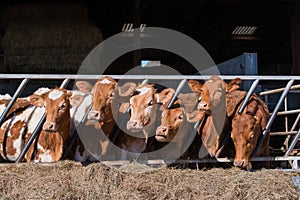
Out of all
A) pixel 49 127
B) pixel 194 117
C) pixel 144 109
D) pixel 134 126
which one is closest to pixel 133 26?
pixel 194 117

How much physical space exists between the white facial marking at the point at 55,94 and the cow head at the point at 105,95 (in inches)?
13.1

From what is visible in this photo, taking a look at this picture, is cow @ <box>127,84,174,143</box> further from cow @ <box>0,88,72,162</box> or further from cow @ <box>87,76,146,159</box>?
cow @ <box>0,88,72,162</box>

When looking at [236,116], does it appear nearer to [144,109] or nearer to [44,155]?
[144,109]

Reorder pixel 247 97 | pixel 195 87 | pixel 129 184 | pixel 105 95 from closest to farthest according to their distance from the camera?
pixel 129 184 → pixel 105 95 → pixel 247 97 → pixel 195 87

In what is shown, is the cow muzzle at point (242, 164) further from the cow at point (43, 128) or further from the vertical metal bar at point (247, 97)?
the cow at point (43, 128)

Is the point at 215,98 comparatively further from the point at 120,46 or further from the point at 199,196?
the point at 120,46

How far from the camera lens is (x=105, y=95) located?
5.31m

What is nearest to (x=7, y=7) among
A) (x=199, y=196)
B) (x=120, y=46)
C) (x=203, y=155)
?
(x=120, y=46)

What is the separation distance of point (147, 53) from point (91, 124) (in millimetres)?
8754

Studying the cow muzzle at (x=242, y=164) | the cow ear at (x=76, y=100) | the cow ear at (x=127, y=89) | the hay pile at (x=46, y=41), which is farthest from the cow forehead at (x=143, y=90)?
the hay pile at (x=46, y=41)

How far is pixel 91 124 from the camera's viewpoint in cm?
568

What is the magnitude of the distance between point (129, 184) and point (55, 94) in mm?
1258

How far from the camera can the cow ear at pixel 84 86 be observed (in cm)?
575

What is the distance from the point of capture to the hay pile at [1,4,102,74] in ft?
28.6
